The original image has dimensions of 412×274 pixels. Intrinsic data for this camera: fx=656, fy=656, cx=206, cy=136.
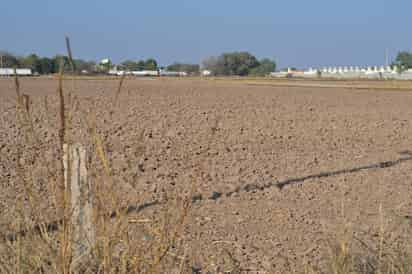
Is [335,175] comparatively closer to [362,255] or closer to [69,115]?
[362,255]

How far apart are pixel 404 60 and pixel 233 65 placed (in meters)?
30.2

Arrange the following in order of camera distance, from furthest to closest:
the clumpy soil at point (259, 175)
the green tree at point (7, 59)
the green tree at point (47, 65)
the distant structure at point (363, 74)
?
the distant structure at point (363, 74) < the clumpy soil at point (259, 175) < the green tree at point (47, 65) < the green tree at point (7, 59)

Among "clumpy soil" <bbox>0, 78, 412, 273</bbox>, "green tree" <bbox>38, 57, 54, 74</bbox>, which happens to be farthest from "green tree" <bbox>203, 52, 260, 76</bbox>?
"green tree" <bbox>38, 57, 54, 74</bbox>

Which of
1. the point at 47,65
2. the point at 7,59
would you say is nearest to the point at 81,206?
the point at 7,59

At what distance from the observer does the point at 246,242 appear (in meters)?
5.36

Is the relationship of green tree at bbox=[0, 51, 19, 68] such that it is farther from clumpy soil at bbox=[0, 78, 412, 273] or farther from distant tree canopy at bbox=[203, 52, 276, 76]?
distant tree canopy at bbox=[203, 52, 276, 76]

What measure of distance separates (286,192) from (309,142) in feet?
14.5

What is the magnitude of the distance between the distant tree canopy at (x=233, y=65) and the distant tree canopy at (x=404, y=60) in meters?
23.1

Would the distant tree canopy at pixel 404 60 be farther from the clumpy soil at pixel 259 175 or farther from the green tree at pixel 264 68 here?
the clumpy soil at pixel 259 175

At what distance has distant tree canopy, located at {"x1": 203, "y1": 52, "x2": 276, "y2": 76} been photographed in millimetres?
115312

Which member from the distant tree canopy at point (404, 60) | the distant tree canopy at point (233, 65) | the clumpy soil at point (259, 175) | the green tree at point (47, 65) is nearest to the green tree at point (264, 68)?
the distant tree canopy at point (233, 65)

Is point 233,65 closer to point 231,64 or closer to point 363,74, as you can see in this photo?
point 231,64

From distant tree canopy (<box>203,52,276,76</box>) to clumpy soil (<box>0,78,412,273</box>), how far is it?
326ft

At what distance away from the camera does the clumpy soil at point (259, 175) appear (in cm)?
513
